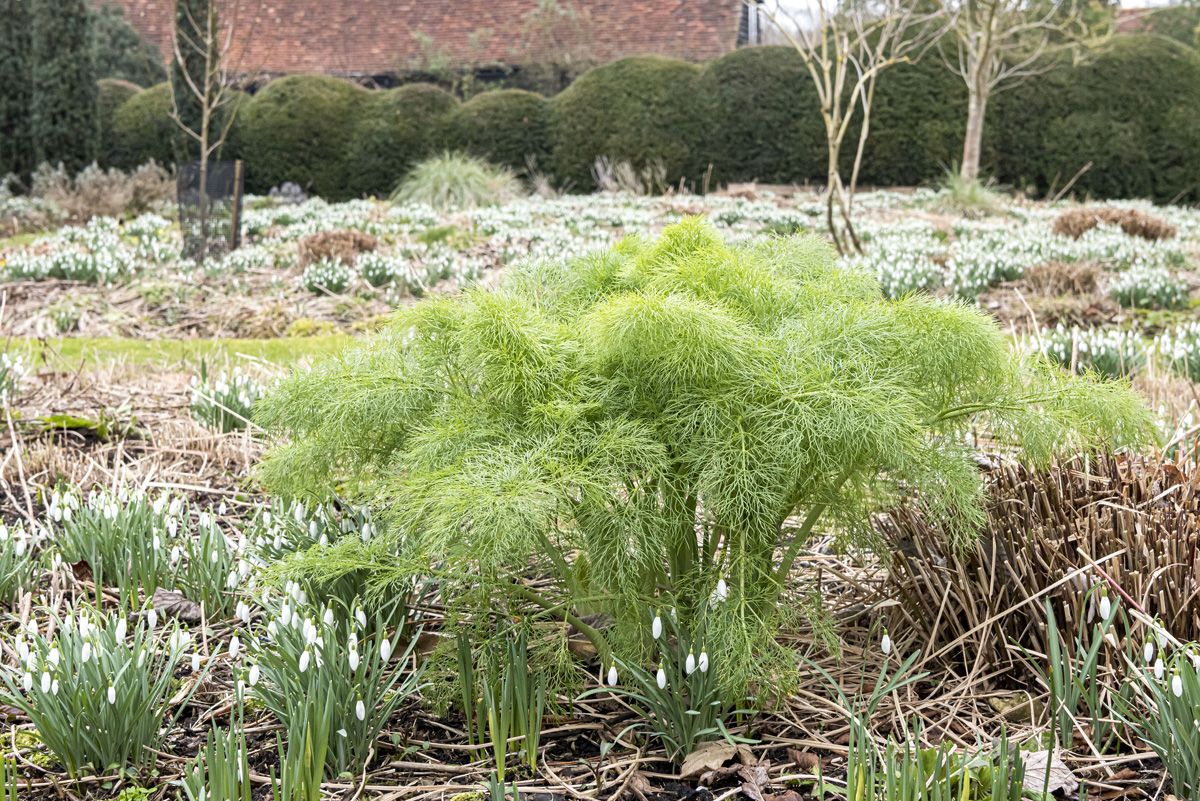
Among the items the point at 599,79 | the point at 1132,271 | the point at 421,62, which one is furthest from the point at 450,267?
the point at 421,62

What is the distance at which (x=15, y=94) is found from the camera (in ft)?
66.4

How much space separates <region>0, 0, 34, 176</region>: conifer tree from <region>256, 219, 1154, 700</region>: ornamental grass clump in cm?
2088

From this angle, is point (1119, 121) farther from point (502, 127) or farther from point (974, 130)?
point (502, 127)

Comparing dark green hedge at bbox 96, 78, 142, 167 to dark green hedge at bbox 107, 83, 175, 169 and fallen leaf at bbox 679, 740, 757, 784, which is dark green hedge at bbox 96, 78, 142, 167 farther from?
fallen leaf at bbox 679, 740, 757, 784

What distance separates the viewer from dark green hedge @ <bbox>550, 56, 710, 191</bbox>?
20391 millimetres

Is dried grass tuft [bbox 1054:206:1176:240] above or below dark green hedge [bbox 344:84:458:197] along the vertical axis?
below

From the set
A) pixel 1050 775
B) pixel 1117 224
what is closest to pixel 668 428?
pixel 1050 775

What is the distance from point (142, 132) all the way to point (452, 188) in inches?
320

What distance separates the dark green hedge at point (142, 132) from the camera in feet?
68.9

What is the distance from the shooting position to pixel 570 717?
97.3 inches

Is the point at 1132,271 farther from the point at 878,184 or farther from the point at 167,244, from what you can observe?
the point at 878,184

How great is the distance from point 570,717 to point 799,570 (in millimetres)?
1079

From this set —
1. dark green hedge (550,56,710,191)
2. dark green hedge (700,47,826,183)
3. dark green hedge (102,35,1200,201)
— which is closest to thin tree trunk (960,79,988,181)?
dark green hedge (102,35,1200,201)

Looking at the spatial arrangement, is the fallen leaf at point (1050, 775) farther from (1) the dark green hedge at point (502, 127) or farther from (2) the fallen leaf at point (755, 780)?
(1) the dark green hedge at point (502, 127)
